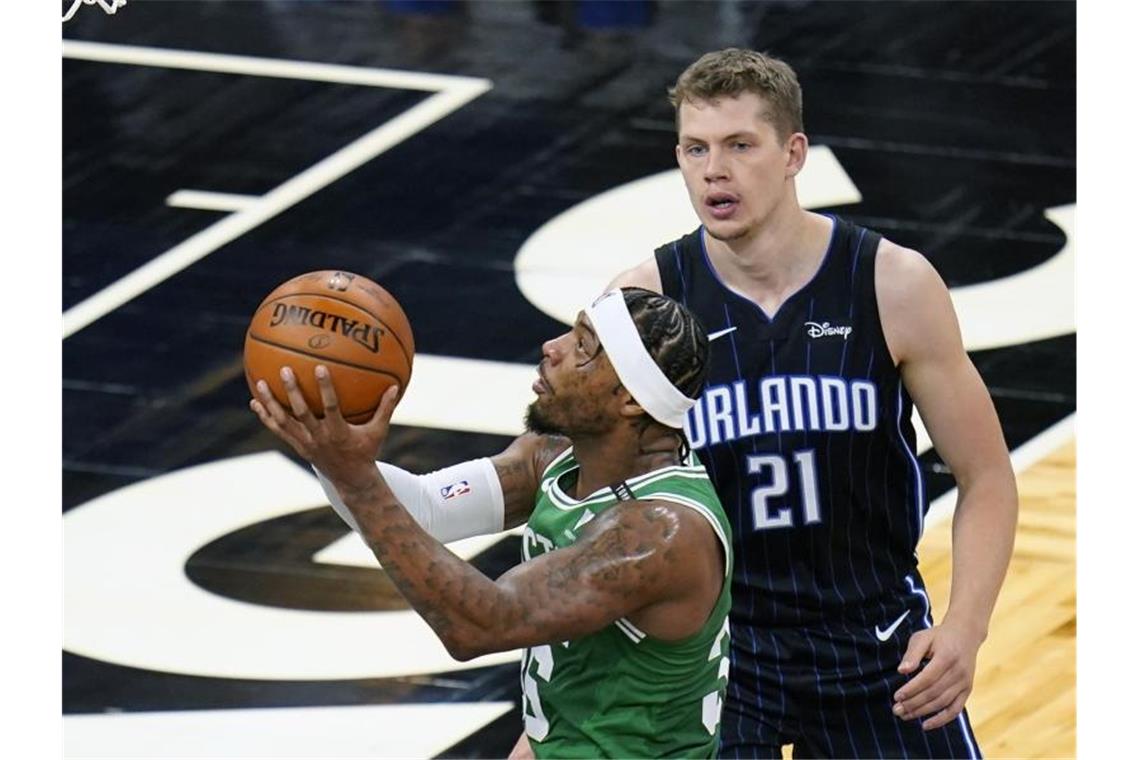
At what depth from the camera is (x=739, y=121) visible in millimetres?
5301

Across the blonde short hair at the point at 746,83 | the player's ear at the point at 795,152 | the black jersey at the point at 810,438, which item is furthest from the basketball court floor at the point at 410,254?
the blonde short hair at the point at 746,83

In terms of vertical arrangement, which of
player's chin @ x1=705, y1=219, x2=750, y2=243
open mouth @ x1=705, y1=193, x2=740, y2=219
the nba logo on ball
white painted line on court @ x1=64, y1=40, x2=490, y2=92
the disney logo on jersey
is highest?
white painted line on court @ x1=64, y1=40, x2=490, y2=92

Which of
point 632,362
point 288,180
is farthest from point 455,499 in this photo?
point 288,180

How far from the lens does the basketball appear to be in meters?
4.39

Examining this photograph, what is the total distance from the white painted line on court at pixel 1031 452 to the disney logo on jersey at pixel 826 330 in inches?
132

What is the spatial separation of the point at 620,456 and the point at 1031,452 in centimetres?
481

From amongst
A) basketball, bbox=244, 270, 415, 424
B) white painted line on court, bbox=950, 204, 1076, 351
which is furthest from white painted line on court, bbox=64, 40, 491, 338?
basketball, bbox=244, 270, 415, 424

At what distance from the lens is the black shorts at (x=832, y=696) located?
216 inches

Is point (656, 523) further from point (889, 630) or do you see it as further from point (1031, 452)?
point (1031, 452)

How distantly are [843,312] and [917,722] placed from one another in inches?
37.5

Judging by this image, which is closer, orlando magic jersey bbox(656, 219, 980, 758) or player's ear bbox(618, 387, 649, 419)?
player's ear bbox(618, 387, 649, 419)

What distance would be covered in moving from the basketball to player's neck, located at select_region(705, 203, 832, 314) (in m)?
1.02

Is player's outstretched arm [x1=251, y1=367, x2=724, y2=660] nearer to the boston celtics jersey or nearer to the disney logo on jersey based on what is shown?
the boston celtics jersey

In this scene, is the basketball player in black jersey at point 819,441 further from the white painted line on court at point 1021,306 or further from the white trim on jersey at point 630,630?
the white painted line on court at point 1021,306
